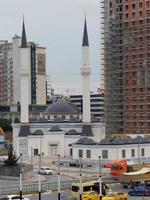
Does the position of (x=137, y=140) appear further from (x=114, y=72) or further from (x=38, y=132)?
(x=38, y=132)

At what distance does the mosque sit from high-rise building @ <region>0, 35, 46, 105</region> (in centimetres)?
6014

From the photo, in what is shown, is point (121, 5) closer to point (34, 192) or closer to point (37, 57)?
point (34, 192)

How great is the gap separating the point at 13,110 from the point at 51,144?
59.5 metres

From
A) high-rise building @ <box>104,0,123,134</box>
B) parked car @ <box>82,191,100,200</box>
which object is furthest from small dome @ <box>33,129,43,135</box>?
parked car @ <box>82,191,100,200</box>

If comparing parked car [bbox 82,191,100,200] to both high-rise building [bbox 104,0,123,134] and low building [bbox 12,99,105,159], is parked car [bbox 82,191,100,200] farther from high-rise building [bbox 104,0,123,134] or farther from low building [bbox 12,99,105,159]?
high-rise building [bbox 104,0,123,134]

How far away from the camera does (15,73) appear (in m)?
140

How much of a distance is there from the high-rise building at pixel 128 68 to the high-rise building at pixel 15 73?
63031 mm

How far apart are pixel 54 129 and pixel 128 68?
1145 centimetres

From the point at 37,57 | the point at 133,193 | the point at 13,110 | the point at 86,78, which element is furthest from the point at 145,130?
the point at 37,57

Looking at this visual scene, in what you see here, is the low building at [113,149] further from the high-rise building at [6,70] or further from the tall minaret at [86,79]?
the high-rise building at [6,70]

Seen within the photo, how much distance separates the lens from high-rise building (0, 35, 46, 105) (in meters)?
140

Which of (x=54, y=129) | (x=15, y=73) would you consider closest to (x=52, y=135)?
(x=54, y=129)

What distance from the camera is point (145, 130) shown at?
73.8m

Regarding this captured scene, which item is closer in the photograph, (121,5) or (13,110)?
(121,5)
